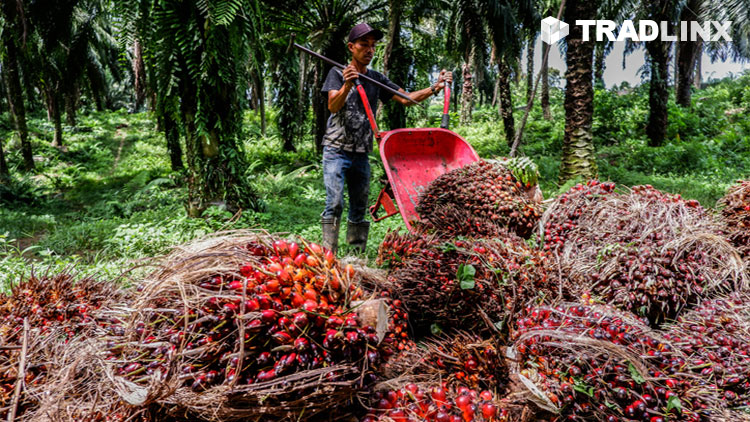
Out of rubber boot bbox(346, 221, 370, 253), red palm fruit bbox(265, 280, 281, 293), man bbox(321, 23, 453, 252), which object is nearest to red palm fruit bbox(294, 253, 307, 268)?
red palm fruit bbox(265, 280, 281, 293)

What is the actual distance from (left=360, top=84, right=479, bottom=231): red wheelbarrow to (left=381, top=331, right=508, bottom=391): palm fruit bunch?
5.68 ft

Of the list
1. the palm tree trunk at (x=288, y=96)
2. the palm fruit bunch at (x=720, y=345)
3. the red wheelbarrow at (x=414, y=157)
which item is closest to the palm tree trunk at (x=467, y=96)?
the palm tree trunk at (x=288, y=96)

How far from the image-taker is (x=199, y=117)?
536 cm

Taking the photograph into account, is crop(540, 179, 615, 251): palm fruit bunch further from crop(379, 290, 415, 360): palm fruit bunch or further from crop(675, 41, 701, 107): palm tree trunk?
crop(675, 41, 701, 107): palm tree trunk

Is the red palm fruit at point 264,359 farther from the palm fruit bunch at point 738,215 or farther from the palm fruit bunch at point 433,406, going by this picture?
the palm fruit bunch at point 738,215

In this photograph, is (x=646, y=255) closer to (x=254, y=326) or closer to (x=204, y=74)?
(x=254, y=326)

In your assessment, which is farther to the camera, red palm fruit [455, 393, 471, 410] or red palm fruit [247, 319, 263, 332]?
red palm fruit [455, 393, 471, 410]

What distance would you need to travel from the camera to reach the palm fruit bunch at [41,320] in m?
1.72

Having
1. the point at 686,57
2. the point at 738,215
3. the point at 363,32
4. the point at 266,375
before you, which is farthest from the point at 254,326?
the point at 686,57

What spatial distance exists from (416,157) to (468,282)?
A: 216 centimetres

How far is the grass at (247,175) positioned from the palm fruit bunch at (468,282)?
0.77 meters

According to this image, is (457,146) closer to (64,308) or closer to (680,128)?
(64,308)

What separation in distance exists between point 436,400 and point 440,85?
9.06ft

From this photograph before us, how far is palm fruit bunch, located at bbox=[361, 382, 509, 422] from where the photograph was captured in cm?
148
